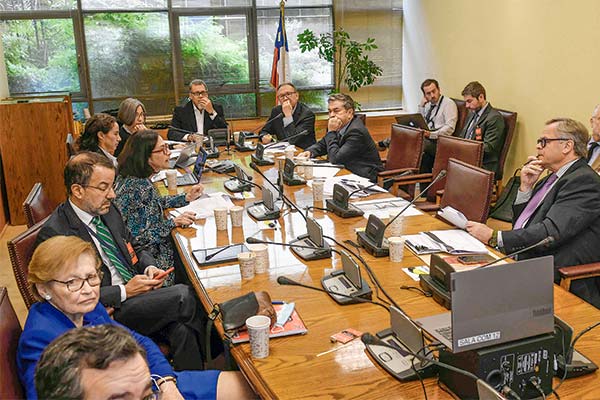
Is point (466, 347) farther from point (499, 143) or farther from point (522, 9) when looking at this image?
point (522, 9)

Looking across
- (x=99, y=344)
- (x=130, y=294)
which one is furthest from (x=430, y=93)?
(x=99, y=344)

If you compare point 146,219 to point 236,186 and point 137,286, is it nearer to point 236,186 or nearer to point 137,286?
point 137,286

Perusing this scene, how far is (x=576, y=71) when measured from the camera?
479 centimetres

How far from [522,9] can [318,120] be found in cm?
274

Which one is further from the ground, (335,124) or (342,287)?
(335,124)

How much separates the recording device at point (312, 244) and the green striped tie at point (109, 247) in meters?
0.75

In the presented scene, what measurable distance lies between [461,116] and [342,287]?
4452 mm

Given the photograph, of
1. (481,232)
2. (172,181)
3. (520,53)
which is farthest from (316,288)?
(520,53)

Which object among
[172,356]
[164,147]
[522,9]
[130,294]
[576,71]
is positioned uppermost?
[522,9]

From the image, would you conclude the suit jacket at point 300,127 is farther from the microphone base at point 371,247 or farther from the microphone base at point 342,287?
the microphone base at point 342,287

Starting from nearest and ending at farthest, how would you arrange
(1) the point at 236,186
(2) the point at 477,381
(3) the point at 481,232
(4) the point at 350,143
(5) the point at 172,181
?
(2) the point at 477,381
(3) the point at 481,232
(1) the point at 236,186
(5) the point at 172,181
(4) the point at 350,143

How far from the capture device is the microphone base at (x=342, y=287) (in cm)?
209

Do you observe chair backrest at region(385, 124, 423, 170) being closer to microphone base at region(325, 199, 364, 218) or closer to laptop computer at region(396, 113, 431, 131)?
laptop computer at region(396, 113, 431, 131)

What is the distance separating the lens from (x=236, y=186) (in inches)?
145
